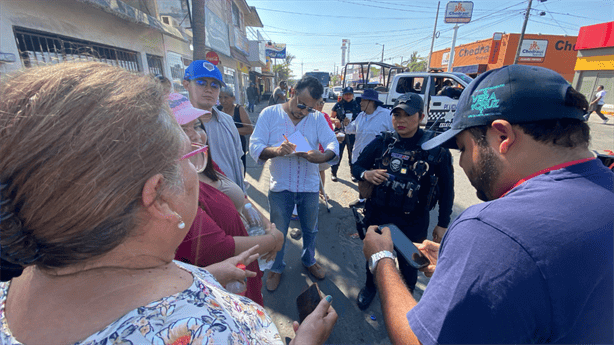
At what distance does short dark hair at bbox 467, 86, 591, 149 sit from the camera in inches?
33.8

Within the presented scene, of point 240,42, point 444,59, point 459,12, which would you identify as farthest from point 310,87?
point 459,12

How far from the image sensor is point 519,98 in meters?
0.89

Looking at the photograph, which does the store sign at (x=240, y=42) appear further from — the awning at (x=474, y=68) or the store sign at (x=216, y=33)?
the awning at (x=474, y=68)

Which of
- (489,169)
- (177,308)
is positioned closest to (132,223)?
(177,308)

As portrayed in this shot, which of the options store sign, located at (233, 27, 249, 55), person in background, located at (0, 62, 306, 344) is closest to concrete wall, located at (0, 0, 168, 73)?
person in background, located at (0, 62, 306, 344)

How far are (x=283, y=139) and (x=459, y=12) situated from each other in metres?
34.7

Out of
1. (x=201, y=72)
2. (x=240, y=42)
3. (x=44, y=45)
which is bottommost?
(x=201, y=72)

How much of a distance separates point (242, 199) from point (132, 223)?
44.1 inches

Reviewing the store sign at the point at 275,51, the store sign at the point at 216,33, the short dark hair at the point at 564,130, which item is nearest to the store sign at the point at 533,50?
the store sign at the point at 275,51

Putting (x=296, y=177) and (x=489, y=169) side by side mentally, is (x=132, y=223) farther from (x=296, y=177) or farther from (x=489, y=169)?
(x=296, y=177)

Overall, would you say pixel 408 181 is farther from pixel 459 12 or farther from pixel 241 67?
pixel 459 12

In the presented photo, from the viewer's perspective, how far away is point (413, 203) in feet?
6.90

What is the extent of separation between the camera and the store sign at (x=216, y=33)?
999 centimetres

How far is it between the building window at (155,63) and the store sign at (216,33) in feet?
7.03
